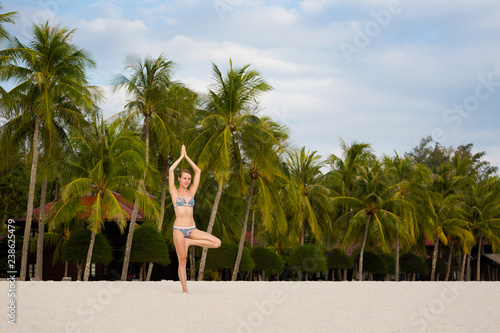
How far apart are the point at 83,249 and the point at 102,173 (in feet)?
15.1

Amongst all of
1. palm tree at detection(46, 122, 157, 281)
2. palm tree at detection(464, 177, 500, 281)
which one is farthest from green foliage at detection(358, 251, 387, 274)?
palm tree at detection(46, 122, 157, 281)

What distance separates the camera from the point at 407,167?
133 feet

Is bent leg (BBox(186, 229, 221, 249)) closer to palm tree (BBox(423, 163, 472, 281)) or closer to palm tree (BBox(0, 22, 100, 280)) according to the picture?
palm tree (BBox(0, 22, 100, 280))

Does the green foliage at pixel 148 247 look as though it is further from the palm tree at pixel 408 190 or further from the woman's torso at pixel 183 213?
the palm tree at pixel 408 190

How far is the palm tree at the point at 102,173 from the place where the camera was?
22.5 metres

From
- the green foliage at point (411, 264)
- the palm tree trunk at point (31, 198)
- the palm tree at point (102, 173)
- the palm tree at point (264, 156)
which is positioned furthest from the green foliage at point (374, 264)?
the palm tree trunk at point (31, 198)

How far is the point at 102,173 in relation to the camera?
22.8 metres

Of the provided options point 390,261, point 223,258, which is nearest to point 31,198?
point 223,258

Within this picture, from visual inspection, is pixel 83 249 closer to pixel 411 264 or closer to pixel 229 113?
pixel 229 113

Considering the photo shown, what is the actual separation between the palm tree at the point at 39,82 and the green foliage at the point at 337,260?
17.5 m

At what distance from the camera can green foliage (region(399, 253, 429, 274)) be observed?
133 ft
